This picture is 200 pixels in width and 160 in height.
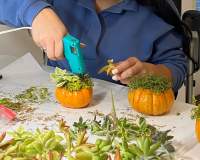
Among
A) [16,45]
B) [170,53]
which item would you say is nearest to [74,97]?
[170,53]

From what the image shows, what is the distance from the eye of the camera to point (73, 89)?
0.90 m

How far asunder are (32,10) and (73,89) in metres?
0.21

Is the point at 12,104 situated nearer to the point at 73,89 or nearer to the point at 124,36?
the point at 73,89

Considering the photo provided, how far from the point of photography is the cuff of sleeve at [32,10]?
36.0 inches

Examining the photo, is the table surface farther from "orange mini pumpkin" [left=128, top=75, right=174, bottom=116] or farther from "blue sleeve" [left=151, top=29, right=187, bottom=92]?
"blue sleeve" [left=151, top=29, right=187, bottom=92]

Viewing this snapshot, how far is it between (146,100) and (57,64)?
0.45 metres

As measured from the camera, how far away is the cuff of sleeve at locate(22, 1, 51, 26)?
0.92 m

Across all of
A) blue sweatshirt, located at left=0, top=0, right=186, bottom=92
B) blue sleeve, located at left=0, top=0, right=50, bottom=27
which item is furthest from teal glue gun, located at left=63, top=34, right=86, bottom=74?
blue sweatshirt, located at left=0, top=0, right=186, bottom=92

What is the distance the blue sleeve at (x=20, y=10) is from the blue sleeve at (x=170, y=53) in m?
0.36

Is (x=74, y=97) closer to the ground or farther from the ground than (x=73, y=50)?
closer to the ground

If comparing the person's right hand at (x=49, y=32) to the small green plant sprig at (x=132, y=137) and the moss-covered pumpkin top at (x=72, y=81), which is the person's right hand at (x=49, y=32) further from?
the small green plant sprig at (x=132, y=137)

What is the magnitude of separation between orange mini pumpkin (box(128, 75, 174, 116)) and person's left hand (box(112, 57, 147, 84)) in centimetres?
5

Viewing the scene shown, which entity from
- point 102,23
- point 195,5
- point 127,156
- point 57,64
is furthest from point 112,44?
point 195,5

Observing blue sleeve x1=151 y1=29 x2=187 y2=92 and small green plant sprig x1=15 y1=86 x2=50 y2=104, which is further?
blue sleeve x1=151 y1=29 x2=187 y2=92
